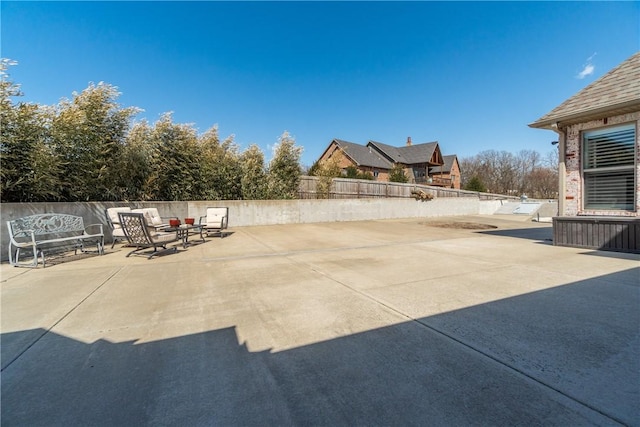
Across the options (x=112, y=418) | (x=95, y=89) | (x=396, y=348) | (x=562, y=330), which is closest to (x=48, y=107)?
(x=95, y=89)

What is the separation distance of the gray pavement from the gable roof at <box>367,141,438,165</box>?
34.4 meters

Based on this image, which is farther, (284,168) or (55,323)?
(284,168)

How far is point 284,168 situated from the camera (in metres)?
14.3

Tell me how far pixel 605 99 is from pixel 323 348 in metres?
8.46

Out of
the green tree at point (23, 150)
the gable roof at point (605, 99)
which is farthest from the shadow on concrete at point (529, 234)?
the green tree at point (23, 150)

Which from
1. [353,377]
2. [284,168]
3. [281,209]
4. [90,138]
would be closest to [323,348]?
[353,377]

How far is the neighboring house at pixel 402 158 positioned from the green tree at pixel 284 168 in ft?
65.0

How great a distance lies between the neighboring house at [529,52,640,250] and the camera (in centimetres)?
624

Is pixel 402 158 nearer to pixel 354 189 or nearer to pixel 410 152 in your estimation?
pixel 410 152

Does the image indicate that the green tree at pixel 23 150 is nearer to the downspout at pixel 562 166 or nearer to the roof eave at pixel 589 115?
the roof eave at pixel 589 115

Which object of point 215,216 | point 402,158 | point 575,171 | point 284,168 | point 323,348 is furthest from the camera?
point 402,158

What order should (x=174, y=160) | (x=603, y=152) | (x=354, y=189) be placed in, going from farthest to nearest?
(x=354, y=189) < (x=174, y=160) < (x=603, y=152)

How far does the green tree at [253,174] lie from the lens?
13.1 metres

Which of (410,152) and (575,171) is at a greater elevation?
(410,152)
